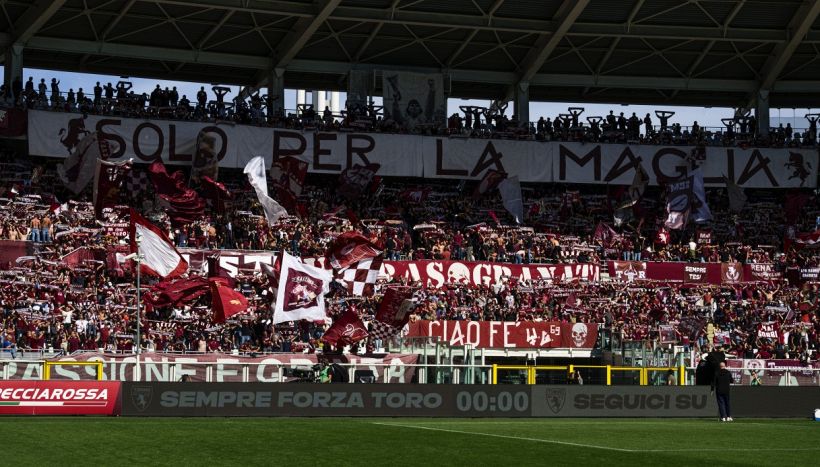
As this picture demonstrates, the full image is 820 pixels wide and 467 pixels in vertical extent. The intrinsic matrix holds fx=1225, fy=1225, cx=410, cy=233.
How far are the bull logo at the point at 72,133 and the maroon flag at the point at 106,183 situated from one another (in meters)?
4.30

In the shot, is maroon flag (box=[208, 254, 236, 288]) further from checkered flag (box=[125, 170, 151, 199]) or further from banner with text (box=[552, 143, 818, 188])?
banner with text (box=[552, 143, 818, 188])

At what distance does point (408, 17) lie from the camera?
51031mm

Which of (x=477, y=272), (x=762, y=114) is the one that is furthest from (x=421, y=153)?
(x=762, y=114)

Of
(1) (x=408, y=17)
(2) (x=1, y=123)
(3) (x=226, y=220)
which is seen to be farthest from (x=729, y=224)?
(2) (x=1, y=123)

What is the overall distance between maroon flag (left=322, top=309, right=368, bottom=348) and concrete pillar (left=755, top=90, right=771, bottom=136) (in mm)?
A: 29701

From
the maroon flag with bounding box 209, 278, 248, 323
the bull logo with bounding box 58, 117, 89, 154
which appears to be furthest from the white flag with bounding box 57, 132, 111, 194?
the maroon flag with bounding box 209, 278, 248, 323

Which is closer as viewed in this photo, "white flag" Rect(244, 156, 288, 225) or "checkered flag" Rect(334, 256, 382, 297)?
"checkered flag" Rect(334, 256, 382, 297)

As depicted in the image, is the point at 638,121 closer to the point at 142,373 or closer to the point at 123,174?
the point at 123,174

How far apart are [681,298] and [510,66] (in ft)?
48.7

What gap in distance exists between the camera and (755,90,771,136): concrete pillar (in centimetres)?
5909

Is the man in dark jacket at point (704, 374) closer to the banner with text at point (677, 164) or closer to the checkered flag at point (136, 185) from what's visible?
the checkered flag at point (136, 185)

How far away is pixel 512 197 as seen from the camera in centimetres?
5272

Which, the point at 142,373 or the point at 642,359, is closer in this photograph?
the point at 142,373

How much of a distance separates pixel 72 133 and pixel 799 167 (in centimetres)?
3294
